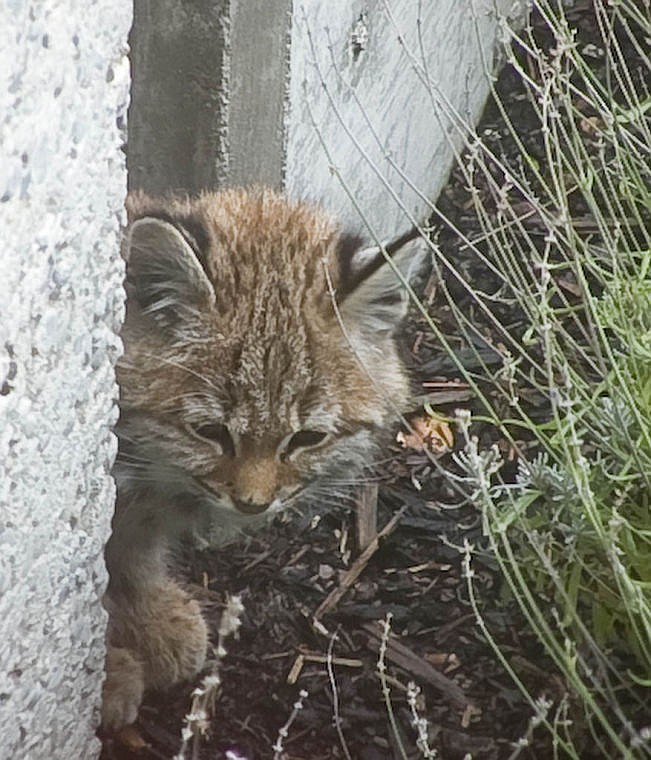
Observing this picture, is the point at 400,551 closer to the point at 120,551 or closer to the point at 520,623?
the point at 520,623

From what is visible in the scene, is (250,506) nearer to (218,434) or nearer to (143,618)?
(218,434)

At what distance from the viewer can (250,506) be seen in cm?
298

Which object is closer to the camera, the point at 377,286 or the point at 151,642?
the point at 377,286

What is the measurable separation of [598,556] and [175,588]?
98 cm

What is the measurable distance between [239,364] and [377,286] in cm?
32

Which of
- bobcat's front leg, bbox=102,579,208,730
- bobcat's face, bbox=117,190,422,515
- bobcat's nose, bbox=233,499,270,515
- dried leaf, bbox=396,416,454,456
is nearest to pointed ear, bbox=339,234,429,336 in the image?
bobcat's face, bbox=117,190,422,515

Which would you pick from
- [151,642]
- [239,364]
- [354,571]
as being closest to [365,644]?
[354,571]

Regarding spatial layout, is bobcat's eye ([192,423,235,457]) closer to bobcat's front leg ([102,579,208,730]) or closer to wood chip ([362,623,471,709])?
bobcat's front leg ([102,579,208,730])

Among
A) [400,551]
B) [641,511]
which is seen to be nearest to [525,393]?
[400,551]

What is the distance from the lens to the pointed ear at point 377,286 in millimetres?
2889

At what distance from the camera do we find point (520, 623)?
136 inches

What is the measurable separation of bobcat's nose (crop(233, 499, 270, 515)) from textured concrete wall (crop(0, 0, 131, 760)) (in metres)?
0.47

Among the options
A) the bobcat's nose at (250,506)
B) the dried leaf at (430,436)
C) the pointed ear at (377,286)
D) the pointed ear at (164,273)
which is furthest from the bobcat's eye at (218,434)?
the dried leaf at (430,436)

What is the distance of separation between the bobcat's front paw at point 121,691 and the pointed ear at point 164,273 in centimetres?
79
